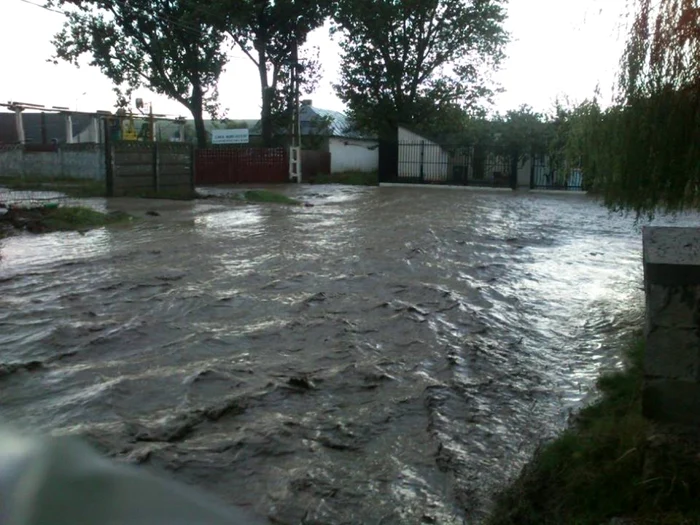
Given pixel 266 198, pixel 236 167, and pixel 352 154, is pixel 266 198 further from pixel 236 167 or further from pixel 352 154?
pixel 352 154

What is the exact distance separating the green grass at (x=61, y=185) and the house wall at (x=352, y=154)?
1750 centimetres

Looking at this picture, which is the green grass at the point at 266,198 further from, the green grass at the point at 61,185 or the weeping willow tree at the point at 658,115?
the weeping willow tree at the point at 658,115

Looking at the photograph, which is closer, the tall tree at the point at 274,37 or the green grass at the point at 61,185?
the green grass at the point at 61,185

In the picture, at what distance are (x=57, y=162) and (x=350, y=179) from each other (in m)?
14.0

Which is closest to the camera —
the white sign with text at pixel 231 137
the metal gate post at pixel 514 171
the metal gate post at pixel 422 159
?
the metal gate post at pixel 514 171

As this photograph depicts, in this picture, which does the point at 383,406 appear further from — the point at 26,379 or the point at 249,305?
the point at 249,305

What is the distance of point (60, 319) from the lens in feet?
24.4

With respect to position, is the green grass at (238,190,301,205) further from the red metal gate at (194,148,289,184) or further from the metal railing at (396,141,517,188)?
the red metal gate at (194,148,289,184)

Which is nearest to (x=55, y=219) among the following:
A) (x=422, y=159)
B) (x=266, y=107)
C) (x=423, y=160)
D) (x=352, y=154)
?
(x=422, y=159)

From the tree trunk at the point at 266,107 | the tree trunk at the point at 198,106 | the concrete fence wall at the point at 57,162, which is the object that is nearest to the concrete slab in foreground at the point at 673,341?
the concrete fence wall at the point at 57,162

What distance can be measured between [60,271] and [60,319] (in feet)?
8.94

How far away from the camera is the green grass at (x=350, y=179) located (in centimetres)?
3553

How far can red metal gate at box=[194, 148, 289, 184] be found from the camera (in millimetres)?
35875

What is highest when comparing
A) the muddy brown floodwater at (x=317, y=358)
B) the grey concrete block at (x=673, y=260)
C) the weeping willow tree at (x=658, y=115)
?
the weeping willow tree at (x=658, y=115)
